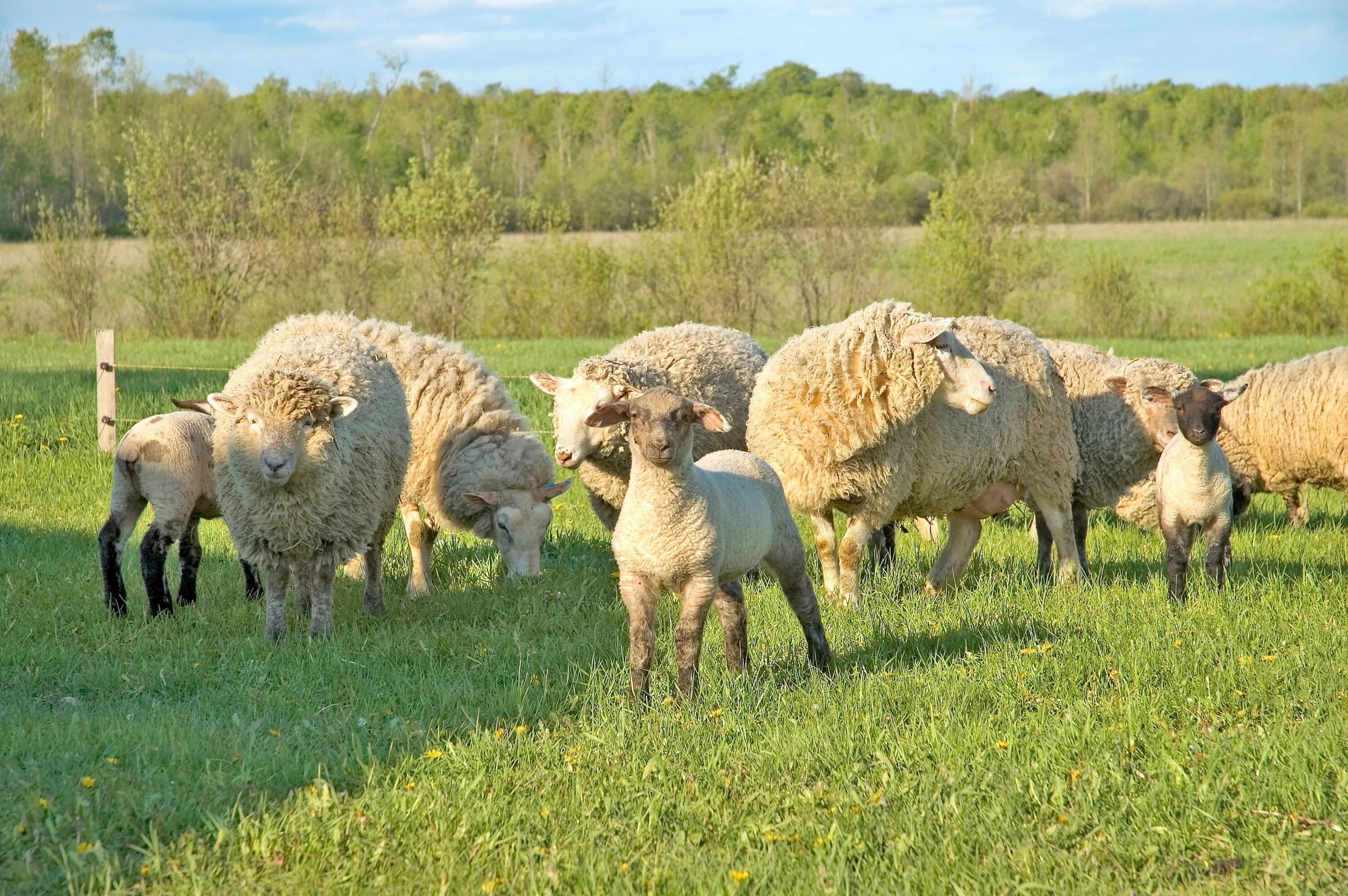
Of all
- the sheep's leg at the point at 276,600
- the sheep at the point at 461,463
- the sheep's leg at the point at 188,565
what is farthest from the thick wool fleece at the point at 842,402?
the sheep's leg at the point at 188,565

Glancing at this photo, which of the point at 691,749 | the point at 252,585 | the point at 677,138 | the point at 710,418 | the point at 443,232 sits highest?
the point at 677,138

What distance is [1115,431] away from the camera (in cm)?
987

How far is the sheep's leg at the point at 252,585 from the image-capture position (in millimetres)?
8250

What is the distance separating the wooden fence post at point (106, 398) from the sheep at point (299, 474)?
593 cm

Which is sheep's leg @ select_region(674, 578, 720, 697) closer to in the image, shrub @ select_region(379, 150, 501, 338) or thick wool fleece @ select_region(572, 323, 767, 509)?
thick wool fleece @ select_region(572, 323, 767, 509)

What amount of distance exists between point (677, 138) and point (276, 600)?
6766 centimetres

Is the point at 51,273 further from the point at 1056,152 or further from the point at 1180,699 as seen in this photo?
the point at 1056,152

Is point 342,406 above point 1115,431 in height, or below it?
above

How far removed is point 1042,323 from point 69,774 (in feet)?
99.4


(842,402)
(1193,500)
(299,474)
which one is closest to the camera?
(299,474)

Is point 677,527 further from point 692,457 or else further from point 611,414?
point 692,457

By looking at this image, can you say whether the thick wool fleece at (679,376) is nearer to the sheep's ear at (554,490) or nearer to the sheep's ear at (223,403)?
the sheep's ear at (554,490)

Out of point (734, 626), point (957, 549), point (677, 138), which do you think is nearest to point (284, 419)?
point (734, 626)

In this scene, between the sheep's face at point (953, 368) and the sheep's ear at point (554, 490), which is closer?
the sheep's face at point (953, 368)
